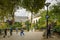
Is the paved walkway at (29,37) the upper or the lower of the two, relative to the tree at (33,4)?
lower

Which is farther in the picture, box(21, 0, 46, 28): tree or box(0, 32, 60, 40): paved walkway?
box(0, 32, 60, 40): paved walkway

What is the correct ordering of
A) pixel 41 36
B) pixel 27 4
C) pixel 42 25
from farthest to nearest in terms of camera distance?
1. pixel 42 25
2. pixel 41 36
3. pixel 27 4

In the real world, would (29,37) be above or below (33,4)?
below

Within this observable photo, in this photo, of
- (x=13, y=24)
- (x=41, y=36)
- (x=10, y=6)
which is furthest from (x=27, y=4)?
(x=13, y=24)

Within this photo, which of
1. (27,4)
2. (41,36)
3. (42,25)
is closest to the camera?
(27,4)

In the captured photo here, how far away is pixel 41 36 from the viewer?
7246mm

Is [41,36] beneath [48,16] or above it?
beneath

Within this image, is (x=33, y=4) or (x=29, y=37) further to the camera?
(x=29, y=37)

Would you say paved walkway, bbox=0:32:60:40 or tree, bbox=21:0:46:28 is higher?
tree, bbox=21:0:46:28

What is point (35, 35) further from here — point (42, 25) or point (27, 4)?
point (27, 4)

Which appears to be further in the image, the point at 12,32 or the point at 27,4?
the point at 12,32

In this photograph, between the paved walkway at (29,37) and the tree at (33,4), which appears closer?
the tree at (33,4)

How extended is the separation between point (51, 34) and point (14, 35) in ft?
4.32

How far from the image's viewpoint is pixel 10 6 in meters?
5.59
